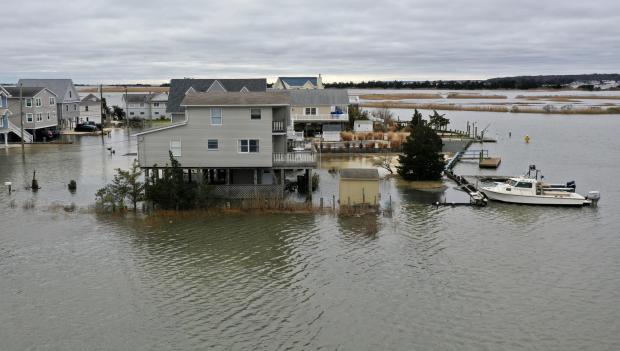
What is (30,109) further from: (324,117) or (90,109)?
(324,117)

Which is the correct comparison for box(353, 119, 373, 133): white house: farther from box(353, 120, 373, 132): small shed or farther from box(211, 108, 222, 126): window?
box(211, 108, 222, 126): window

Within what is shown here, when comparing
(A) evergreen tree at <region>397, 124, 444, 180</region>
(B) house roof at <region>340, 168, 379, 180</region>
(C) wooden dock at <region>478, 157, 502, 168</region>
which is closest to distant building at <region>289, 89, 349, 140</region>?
(C) wooden dock at <region>478, 157, 502, 168</region>

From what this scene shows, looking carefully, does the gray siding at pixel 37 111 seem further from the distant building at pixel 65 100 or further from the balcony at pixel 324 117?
the balcony at pixel 324 117

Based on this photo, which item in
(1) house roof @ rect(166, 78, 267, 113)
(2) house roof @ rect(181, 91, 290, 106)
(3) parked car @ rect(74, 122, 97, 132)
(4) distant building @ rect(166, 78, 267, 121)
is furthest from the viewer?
(3) parked car @ rect(74, 122, 97, 132)

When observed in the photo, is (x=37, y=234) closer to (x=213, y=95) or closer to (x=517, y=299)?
(x=213, y=95)

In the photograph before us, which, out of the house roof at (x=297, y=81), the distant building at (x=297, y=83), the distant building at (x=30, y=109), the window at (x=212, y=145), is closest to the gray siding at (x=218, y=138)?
the window at (x=212, y=145)

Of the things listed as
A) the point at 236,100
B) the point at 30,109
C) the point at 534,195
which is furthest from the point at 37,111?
the point at 534,195
